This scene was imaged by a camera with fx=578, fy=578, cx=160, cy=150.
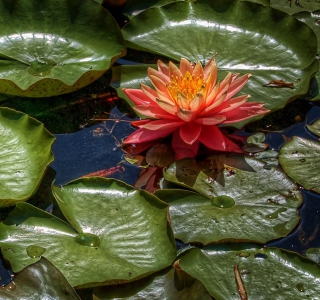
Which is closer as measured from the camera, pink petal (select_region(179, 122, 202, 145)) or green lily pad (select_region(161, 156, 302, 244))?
green lily pad (select_region(161, 156, 302, 244))

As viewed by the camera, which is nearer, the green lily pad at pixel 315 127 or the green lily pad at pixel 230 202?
the green lily pad at pixel 230 202

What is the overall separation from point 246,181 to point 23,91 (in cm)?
106

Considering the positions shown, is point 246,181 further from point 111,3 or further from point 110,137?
point 111,3

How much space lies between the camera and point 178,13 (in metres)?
3.00

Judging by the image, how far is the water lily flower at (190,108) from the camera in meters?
2.37

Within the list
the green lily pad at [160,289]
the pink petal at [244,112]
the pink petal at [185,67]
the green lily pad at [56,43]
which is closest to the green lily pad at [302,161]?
the pink petal at [244,112]

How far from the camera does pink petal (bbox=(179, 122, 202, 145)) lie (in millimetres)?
2367

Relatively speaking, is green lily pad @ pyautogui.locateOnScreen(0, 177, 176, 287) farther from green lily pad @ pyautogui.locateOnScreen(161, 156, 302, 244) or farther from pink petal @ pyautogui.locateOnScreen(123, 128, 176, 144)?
pink petal @ pyautogui.locateOnScreen(123, 128, 176, 144)

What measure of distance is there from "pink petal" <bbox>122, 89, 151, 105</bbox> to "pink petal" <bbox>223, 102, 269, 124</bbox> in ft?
1.15

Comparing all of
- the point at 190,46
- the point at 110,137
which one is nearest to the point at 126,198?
the point at 110,137

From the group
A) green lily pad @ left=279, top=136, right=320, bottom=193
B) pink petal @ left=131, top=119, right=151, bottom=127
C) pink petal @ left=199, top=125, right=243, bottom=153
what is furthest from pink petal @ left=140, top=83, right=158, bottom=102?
green lily pad @ left=279, top=136, right=320, bottom=193

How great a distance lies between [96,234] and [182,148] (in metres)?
0.61

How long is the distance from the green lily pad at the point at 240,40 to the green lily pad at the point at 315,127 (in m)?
0.15

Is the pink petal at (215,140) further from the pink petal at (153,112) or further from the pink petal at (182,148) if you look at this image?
the pink petal at (153,112)
